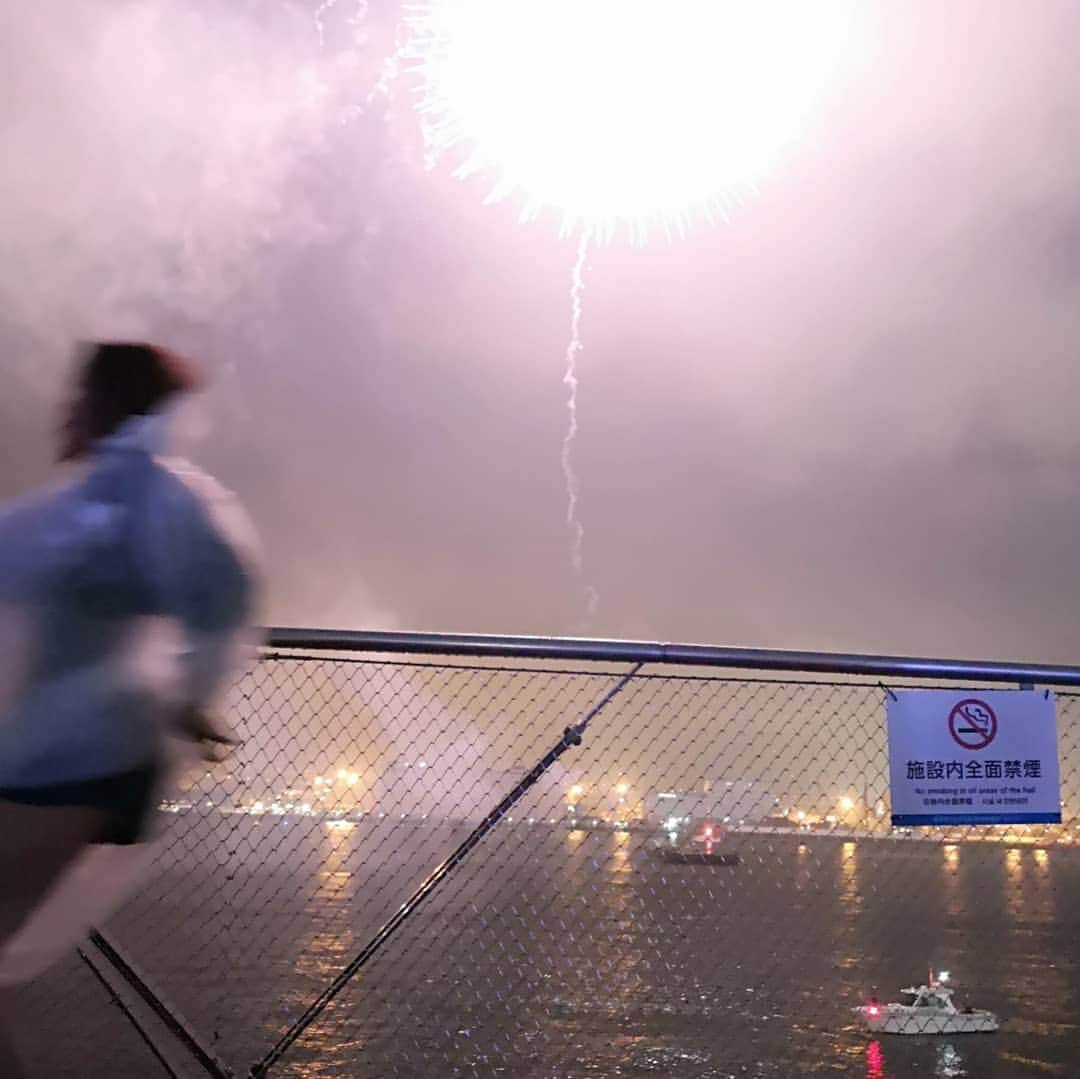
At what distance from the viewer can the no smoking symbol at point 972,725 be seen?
4.23 m

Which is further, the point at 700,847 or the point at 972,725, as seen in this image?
the point at 700,847

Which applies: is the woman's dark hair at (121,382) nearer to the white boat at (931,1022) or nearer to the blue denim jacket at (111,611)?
the blue denim jacket at (111,611)

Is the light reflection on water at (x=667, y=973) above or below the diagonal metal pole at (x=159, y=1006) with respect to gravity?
above

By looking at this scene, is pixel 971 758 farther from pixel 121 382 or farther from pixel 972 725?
pixel 121 382

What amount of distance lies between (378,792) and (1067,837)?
2.88m

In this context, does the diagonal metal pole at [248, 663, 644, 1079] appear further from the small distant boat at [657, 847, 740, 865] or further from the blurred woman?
the small distant boat at [657, 847, 740, 865]

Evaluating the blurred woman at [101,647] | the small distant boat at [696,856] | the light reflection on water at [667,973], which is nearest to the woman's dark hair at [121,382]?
the blurred woman at [101,647]

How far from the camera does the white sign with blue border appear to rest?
418 centimetres

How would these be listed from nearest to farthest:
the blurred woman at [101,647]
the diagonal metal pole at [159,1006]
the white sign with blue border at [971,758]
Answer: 1. the blurred woman at [101,647]
2. the diagonal metal pole at [159,1006]
3. the white sign with blue border at [971,758]

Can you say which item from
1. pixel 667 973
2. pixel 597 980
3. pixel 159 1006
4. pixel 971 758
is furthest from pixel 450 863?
pixel 667 973

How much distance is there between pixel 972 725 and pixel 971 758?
0.13 metres

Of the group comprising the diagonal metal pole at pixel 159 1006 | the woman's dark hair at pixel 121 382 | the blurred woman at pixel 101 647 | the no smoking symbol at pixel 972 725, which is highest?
the no smoking symbol at pixel 972 725

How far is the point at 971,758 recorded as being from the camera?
4.23 m

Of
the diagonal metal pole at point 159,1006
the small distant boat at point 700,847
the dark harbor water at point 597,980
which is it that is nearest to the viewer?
the diagonal metal pole at point 159,1006
